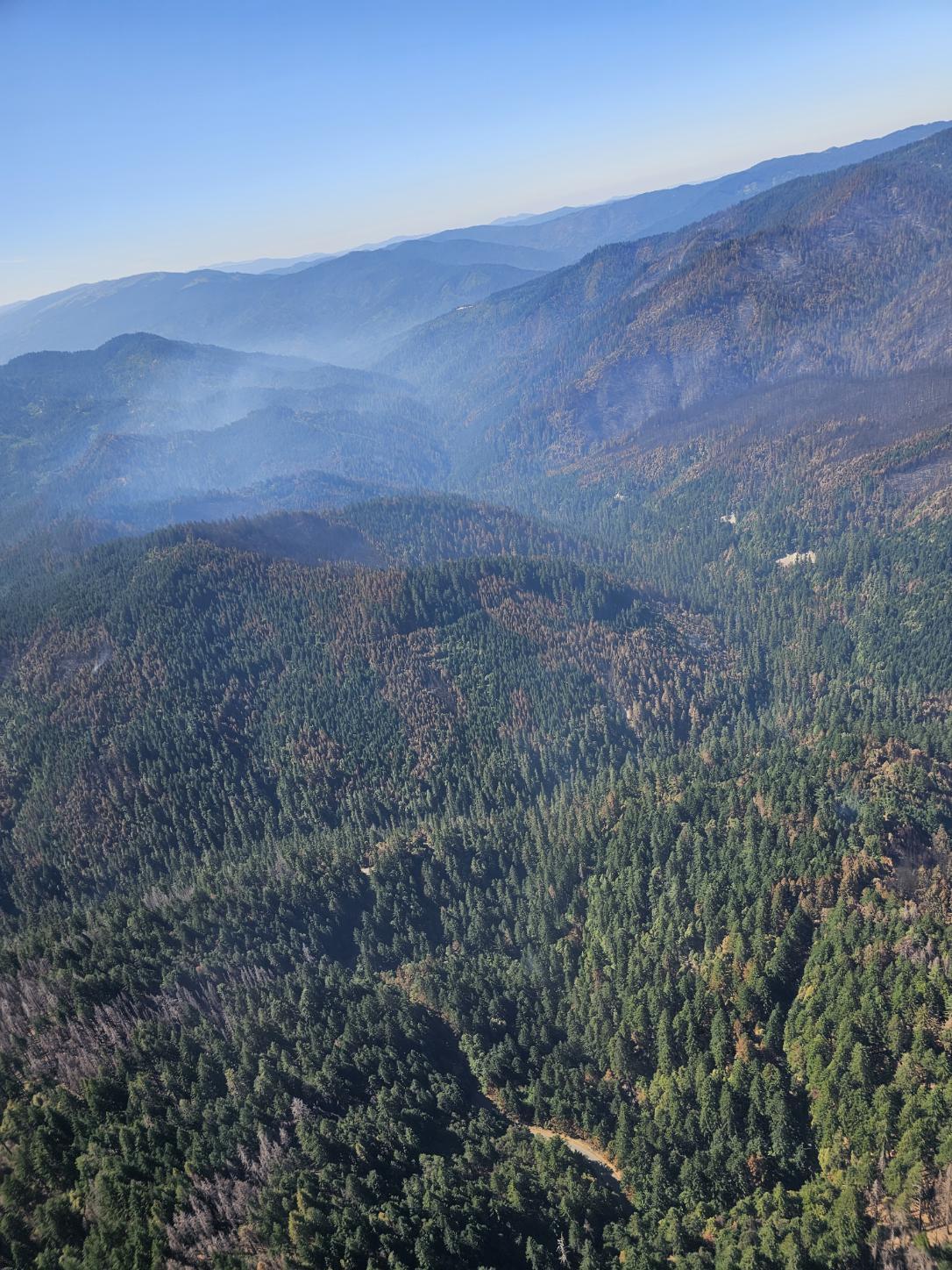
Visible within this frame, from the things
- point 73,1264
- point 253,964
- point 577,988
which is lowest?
point 577,988

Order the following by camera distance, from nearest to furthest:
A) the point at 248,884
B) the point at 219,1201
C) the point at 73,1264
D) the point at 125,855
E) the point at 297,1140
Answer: the point at 73,1264 < the point at 219,1201 < the point at 297,1140 < the point at 248,884 < the point at 125,855

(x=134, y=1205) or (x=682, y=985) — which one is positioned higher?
(x=134, y=1205)

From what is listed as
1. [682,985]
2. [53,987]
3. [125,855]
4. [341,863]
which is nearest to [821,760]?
[682,985]

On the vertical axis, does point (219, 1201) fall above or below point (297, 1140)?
above

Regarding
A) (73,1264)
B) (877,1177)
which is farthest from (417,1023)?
(877,1177)

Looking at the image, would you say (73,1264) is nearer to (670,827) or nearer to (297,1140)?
(297,1140)

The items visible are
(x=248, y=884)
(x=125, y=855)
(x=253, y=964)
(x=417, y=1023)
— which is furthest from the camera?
(x=125, y=855)

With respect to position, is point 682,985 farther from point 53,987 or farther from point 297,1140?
point 53,987

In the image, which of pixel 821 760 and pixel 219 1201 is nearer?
pixel 219 1201

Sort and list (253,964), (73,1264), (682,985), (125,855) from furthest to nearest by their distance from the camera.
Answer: (125,855), (253,964), (682,985), (73,1264)
